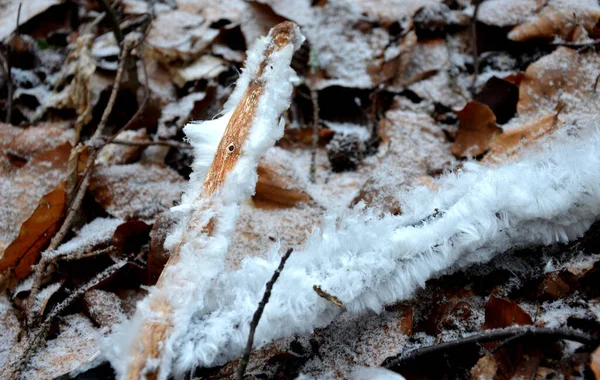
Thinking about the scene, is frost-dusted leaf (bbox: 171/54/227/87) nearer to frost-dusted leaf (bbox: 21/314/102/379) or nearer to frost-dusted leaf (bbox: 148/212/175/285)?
frost-dusted leaf (bbox: 148/212/175/285)

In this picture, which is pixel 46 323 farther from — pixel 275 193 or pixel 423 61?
pixel 423 61

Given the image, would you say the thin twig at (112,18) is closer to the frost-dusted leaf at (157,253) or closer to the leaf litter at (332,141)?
the leaf litter at (332,141)

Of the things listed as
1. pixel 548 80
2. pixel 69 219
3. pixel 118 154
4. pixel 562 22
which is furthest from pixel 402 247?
pixel 562 22

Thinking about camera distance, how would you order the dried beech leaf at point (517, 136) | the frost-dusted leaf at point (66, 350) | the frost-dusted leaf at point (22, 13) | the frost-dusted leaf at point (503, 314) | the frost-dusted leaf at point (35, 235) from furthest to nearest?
the frost-dusted leaf at point (22, 13)
the dried beech leaf at point (517, 136)
the frost-dusted leaf at point (35, 235)
the frost-dusted leaf at point (66, 350)
the frost-dusted leaf at point (503, 314)

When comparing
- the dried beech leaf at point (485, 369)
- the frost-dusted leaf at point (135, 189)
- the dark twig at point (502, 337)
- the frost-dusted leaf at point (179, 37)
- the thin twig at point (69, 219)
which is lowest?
the frost-dusted leaf at point (135, 189)

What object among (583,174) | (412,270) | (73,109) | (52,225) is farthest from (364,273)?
(73,109)

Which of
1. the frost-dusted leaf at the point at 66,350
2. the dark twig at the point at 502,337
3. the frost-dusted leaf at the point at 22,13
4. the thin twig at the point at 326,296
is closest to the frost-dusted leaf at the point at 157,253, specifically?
the frost-dusted leaf at the point at 66,350
